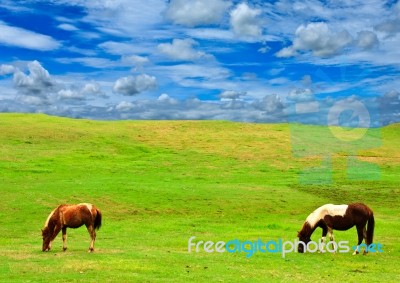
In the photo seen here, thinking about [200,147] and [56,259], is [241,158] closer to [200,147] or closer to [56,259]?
[200,147]

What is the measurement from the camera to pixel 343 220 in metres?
23.3

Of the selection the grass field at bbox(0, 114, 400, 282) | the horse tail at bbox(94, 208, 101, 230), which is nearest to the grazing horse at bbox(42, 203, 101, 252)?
the horse tail at bbox(94, 208, 101, 230)

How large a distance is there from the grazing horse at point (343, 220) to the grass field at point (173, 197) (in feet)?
3.64

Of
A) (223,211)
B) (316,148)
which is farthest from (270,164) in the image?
(223,211)

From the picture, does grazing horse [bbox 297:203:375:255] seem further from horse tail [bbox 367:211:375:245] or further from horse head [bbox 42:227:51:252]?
horse head [bbox 42:227:51:252]

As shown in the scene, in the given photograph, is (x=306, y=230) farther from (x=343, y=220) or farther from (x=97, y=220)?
(x=97, y=220)

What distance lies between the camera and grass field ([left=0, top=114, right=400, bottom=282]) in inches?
774

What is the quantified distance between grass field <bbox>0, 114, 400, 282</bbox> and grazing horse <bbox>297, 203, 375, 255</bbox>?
1.11 m

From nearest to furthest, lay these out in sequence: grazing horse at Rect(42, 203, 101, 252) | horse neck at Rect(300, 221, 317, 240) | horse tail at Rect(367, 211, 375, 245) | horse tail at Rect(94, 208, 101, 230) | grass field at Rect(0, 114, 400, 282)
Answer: grass field at Rect(0, 114, 400, 282) → grazing horse at Rect(42, 203, 101, 252) → horse tail at Rect(94, 208, 101, 230) → horse tail at Rect(367, 211, 375, 245) → horse neck at Rect(300, 221, 317, 240)

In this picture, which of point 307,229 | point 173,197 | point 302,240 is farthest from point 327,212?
point 173,197

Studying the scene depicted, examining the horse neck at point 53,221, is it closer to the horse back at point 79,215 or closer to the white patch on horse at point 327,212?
the horse back at point 79,215

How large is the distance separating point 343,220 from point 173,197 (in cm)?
2197

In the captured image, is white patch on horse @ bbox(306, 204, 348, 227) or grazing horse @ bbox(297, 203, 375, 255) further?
white patch on horse @ bbox(306, 204, 348, 227)

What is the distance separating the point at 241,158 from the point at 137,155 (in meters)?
14.2
